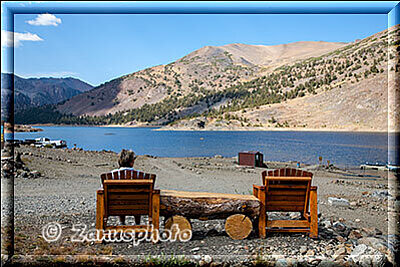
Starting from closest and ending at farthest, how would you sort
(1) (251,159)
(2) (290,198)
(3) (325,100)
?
(2) (290,198), (1) (251,159), (3) (325,100)

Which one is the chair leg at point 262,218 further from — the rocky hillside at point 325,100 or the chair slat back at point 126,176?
the rocky hillside at point 325,100

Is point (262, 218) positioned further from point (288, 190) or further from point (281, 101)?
point (281, 101)

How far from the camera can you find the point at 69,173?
18.2 metres

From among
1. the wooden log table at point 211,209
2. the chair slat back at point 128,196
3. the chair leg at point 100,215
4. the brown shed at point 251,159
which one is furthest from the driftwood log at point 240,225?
the brown shed at point 251,159

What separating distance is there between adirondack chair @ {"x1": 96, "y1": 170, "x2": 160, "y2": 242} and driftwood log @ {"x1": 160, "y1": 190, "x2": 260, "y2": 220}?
8.0 inches

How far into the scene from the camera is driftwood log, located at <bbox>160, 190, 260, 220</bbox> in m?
5.36

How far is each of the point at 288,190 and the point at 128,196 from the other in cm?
242

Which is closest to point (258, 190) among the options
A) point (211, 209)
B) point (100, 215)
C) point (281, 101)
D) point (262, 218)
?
point (262, 218)

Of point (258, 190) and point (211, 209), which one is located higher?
point (258, 190)

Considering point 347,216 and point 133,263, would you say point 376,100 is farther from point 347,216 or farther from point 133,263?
point 133,263

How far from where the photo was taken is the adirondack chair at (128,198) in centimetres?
515

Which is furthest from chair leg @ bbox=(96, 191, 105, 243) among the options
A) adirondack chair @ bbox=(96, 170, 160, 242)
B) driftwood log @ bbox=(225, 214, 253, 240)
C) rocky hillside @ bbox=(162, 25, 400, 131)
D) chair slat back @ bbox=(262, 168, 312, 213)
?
rocky hillside @ bbox=(162, 25, 400, 131)

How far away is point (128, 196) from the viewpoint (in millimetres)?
5223

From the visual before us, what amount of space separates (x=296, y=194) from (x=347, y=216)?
4.08 meters
